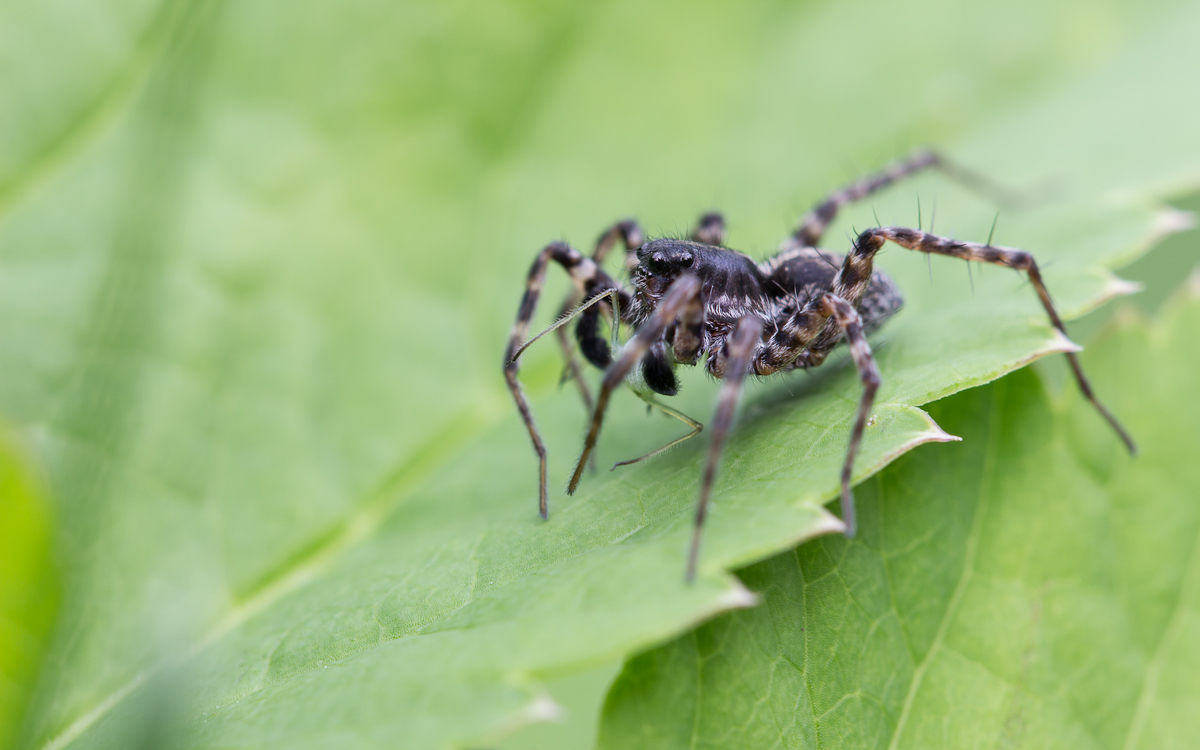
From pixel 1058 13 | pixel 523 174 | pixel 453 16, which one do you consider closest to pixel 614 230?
pixel 523 174

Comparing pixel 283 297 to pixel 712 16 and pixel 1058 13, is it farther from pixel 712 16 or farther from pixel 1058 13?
pixel 1058 13

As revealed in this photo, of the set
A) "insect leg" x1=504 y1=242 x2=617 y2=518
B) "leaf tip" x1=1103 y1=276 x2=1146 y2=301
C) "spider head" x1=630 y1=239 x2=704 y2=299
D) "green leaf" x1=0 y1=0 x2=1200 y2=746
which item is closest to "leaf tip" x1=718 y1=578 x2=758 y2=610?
"green leaf" x1=0 y1=0 x2=1200 y2=746

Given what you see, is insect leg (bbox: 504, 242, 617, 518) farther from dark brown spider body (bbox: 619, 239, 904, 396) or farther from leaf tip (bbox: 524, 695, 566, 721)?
leaf tip (bbox: 524, 695, 566, 721)

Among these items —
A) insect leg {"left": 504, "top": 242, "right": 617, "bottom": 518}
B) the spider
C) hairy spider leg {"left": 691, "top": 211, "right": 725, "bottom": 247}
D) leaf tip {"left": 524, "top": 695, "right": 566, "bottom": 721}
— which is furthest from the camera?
hairy spider leg {"left": 691, "top": 211, "right": 725, "bottom": 247}

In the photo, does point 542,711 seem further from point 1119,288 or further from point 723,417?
point 1119,288

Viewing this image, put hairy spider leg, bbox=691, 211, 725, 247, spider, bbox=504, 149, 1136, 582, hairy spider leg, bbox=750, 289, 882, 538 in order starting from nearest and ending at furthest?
hairy spider leg, bbox=750, 289, 882, 538 → spider, bbox=504, 149, 1136, 582 → hairy spider leg, bbox=691, 211, 725, 247

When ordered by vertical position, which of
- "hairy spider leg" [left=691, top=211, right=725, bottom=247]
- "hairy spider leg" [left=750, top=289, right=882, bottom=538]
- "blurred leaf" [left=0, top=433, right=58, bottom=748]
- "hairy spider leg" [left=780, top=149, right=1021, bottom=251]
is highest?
"blurred leaf" [left=0, top=433, right=58, bottom=748]

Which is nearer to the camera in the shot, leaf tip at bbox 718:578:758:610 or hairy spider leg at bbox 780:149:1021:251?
leaf tip at bbox 718:578:758:610
